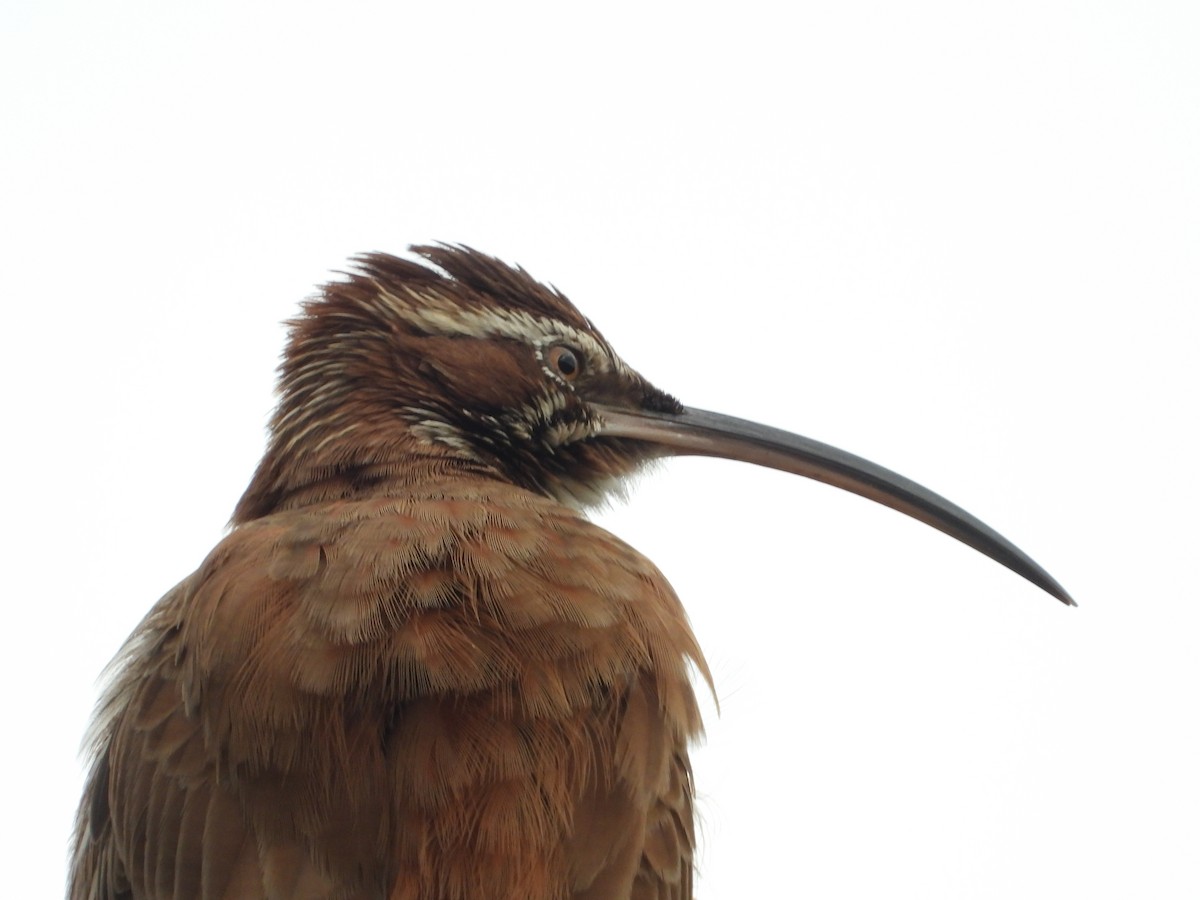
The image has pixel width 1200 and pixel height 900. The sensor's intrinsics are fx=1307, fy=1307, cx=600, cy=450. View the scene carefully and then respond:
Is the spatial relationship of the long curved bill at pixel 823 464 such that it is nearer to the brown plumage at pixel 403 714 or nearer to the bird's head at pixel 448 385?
the bird's head at pixel 448 385

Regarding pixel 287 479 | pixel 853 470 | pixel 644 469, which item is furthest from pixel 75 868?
pixel 853 470

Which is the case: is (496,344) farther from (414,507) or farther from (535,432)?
(414,507)

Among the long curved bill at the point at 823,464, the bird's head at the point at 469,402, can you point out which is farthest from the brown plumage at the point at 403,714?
the long curved bill at the point at 823,464

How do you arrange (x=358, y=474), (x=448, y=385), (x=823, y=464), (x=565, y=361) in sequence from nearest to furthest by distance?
(x=358, y=474), (x=448, y=385), (x=565, y=361), (x=823, y=464)

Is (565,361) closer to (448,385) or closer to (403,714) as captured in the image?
(448,385)

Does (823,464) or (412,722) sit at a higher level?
(823,464)

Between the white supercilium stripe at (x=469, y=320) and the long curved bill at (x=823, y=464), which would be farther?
the long curved bill at (x=823, y=464)

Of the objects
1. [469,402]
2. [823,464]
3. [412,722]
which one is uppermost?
[823,464]

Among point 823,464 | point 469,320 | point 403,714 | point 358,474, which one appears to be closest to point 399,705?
point 403,714
